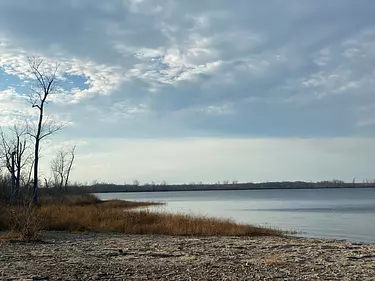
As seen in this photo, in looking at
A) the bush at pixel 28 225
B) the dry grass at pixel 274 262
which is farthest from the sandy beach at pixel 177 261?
the bush at pixel 28 225

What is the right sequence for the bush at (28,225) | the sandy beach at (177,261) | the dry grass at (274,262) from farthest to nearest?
the bush at (28,225) → the dry grass at (274,262) → the sandy beach at (177,261)

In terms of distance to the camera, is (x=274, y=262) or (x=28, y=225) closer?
(x=274, y=262)

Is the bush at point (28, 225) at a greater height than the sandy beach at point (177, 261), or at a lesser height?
greater

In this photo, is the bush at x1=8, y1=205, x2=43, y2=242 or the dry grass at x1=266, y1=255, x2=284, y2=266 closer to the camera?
the dry grass at x1=266, y1=255, x2=284, y2=266

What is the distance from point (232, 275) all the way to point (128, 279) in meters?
2.04

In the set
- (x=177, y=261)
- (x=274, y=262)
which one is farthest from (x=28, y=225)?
(x=274, y=262)

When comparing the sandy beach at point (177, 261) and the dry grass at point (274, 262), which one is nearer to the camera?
the sandy beach at point (177, 261)

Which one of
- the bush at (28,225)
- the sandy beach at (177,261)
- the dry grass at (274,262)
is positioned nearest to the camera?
the sandy beach at (177,261)

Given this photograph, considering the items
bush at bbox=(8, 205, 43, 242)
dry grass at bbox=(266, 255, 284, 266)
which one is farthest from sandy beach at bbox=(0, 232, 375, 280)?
bush at bbox=(8, 205, 43, 242)

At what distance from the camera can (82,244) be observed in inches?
571

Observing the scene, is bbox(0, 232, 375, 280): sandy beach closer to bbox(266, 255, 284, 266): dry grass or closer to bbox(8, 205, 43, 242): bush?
bbox(266, 255, 284, 266): dry grass

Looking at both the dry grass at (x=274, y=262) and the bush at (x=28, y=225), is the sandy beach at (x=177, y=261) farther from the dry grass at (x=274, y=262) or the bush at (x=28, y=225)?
the bush at (x=28, y=225)

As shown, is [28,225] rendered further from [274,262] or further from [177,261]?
[274,262]

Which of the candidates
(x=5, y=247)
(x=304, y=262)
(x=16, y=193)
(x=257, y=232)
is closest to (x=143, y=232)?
(x=257, y=232)
